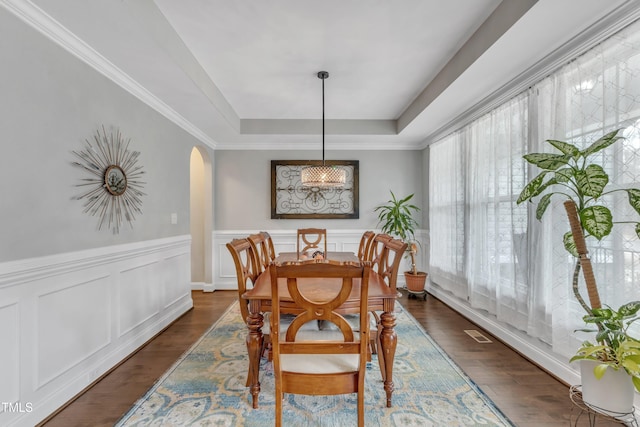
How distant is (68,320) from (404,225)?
3920 mm

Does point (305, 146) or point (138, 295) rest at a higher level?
point (305, 146)

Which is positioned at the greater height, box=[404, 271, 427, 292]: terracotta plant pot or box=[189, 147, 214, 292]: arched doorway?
box=[189, 147, 214, 292]: arched doorway

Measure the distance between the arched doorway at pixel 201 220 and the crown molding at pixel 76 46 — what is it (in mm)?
1676

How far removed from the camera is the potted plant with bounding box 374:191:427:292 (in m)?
4.29

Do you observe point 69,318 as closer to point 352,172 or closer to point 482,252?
point 482,252

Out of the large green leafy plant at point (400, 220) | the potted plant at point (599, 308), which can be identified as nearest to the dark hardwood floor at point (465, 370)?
the potted plant at point (599, 308)

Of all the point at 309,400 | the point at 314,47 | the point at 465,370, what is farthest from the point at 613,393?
the point at 314,47

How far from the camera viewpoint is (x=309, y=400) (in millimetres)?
1934

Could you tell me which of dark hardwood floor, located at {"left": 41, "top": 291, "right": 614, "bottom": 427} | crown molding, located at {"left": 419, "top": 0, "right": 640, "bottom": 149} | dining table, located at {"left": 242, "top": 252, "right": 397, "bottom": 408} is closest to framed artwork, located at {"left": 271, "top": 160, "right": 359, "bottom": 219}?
crown molding, located at {"left": 419, "top": 0, "right": 640, "bottom": 149}

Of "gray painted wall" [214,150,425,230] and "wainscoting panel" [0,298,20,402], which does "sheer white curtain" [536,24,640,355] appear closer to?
"gray painted wall" [214,150,425,230]

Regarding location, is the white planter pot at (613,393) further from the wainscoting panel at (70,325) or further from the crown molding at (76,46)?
the crown molding at (76,46)

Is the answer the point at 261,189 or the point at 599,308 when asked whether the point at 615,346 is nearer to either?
the point at 599,308

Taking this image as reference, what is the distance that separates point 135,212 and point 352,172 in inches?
124

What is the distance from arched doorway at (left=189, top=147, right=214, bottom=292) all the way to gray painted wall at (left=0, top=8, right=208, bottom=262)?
216 centimetres
